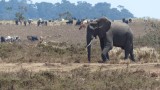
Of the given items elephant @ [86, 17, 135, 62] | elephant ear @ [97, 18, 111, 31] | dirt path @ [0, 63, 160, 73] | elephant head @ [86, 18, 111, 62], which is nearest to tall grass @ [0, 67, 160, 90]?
dirt path @ [0, 63, 160, 73]

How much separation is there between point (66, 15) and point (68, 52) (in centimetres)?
8026

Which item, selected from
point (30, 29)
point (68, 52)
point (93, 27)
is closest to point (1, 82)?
point (93, 27)

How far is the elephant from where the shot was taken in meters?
21.5

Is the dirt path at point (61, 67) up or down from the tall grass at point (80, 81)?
down

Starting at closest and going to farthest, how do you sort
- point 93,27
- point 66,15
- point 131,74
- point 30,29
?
point 131,74, point 93,27, point 30,29, point 66,15

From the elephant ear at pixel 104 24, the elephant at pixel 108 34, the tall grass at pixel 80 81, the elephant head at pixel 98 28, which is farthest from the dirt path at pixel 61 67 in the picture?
the elephant ear at pixel 104 24

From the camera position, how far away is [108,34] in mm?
→ 21875

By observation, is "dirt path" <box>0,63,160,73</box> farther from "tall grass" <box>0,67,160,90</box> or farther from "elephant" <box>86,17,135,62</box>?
"elephant" <box>86,17,135,62</box>

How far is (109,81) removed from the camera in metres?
14.2

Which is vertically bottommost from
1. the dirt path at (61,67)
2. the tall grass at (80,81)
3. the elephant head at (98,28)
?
the dirt path at (61,67)

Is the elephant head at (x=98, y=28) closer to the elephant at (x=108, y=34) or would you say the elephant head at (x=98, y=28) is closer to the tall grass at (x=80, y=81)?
the elephant at (x=108, y=34)

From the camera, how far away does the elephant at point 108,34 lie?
21547mm

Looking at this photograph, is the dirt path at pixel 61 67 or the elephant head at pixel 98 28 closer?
the dirt path at pixel 61 67

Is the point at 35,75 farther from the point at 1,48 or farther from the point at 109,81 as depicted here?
the point at 1,48
